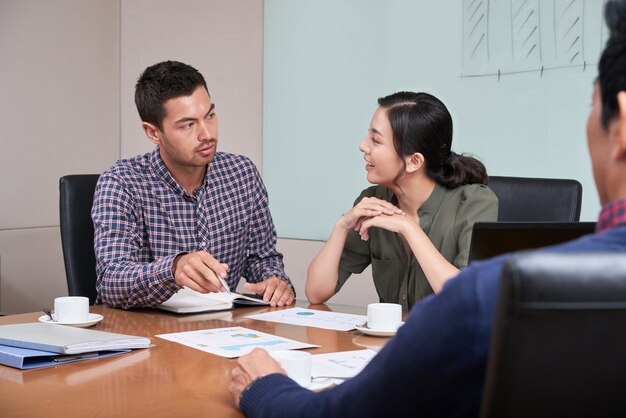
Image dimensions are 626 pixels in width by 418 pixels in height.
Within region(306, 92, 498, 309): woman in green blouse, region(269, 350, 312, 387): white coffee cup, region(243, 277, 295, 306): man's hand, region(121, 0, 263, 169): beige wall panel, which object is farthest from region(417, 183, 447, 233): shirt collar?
region(121, 0, 263, 169): beige wall panel

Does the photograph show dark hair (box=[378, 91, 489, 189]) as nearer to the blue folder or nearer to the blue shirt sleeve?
the blue folder

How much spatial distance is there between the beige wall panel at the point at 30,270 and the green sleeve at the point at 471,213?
108 inches

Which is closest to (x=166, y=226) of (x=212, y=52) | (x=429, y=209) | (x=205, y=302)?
(x=205, y=302)

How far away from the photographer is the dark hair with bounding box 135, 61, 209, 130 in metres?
2.73

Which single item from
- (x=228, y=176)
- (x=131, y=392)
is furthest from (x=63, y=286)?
(x=131, y=392)

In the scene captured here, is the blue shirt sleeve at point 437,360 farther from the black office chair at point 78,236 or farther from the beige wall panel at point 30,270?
the beige wall panel at point 30,270

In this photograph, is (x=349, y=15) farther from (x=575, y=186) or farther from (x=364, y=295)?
(x=575, y=186)

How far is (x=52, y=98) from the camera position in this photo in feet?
14.4

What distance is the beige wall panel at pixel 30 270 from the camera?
4.20 metres

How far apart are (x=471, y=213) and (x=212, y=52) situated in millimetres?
2726

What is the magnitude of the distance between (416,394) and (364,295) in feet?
11.1

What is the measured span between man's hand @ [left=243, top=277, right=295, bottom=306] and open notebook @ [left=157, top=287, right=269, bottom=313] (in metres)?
0.02

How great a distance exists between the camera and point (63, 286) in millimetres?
4539

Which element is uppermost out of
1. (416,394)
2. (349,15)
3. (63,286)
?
(349,15)
